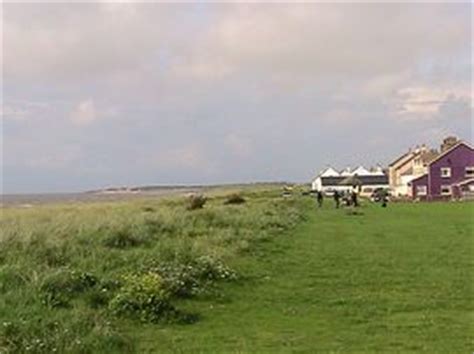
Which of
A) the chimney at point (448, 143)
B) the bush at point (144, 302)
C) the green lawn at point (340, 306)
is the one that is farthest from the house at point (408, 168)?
the bush at point (144, 302)

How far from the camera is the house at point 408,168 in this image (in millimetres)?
103562

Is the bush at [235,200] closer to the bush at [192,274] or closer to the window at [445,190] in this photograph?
the window at [445,190]

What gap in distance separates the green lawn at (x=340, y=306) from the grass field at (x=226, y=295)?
0.03 meters

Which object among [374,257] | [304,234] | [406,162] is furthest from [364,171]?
[374,257]

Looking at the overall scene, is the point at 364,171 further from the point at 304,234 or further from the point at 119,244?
the point at 119,244

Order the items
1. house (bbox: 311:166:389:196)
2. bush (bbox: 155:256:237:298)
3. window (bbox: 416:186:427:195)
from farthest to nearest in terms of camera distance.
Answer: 1. house (bbox: 311:166:389:196)
2. window (bbox: 416:186:427:195)
3. bush (bbox: 155:256:237:298)

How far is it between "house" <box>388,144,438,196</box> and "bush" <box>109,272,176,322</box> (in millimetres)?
86158

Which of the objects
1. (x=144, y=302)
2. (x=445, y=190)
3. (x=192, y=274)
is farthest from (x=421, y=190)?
(x=144, y=302)

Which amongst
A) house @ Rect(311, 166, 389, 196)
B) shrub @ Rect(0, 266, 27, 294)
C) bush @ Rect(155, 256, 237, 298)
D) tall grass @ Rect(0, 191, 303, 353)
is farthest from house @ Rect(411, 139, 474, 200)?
shrub @ Rect(0, 266, 27, 294)

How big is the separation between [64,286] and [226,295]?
3508 millimetres

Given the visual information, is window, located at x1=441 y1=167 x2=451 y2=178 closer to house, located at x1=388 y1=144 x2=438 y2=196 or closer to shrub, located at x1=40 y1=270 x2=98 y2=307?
house, located at x1=388 y1=144 x2=438 y2=196

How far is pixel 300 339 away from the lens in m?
12.6

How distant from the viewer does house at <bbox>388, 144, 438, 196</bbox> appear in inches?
4077

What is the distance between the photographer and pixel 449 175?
9450 cm
